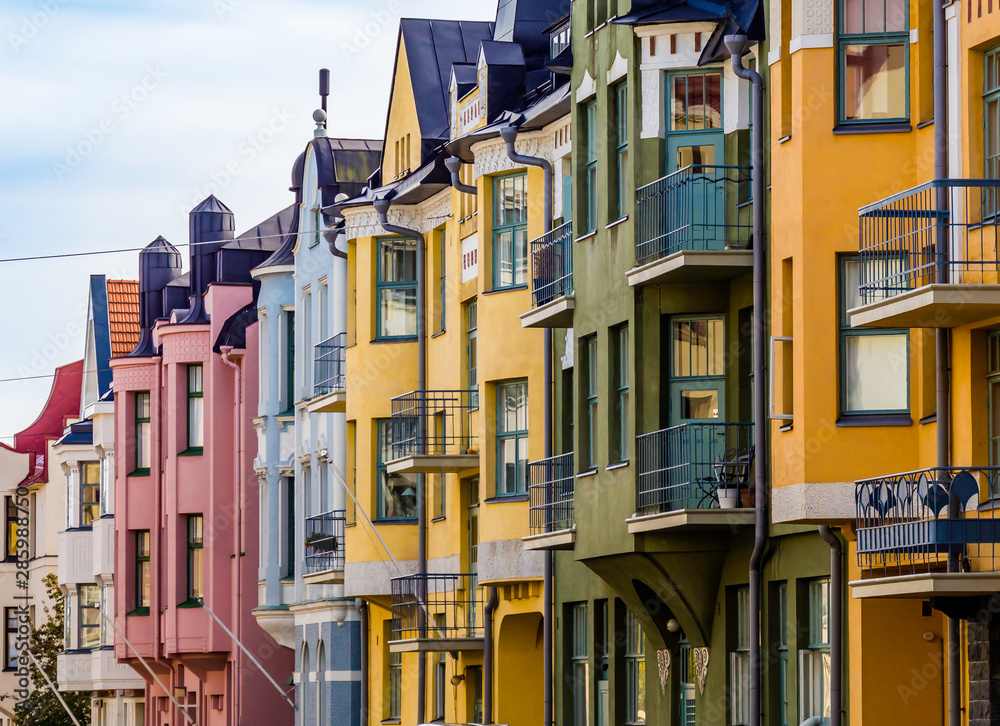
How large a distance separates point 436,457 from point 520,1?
7.86 meters

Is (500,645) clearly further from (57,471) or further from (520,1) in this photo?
(57,471)

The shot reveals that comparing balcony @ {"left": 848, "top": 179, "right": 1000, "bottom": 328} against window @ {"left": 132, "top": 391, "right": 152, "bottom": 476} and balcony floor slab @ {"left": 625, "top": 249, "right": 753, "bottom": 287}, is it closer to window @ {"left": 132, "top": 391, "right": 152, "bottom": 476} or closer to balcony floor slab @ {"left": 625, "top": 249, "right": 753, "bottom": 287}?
balcony floor slab @ {"left": 625, "top": 249, "right": 753, "bottom": 287}

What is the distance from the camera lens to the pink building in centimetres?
5003

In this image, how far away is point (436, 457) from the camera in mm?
35719

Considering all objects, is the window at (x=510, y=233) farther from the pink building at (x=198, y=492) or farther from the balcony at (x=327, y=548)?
the pink building at (x=198, y=492)

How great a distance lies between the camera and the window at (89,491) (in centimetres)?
6206

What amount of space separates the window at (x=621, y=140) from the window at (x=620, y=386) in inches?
59.7

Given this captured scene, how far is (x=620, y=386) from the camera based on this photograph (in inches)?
1119

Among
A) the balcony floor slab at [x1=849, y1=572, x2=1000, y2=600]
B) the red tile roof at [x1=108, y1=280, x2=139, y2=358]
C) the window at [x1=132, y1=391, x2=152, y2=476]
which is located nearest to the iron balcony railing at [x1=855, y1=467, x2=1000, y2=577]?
the balcony floor slab at [x1=849, y1=572, x2=1000, y2=600]

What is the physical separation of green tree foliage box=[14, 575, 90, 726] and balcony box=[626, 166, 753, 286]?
132 feet

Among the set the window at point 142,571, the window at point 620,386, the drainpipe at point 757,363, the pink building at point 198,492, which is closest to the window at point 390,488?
the pink building at point 198,492

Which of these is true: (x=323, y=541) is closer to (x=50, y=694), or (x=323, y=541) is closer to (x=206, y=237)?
(x=206, y=237)

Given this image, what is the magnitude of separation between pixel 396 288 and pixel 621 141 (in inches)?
470

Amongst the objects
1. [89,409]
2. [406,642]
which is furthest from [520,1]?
[89,409]
